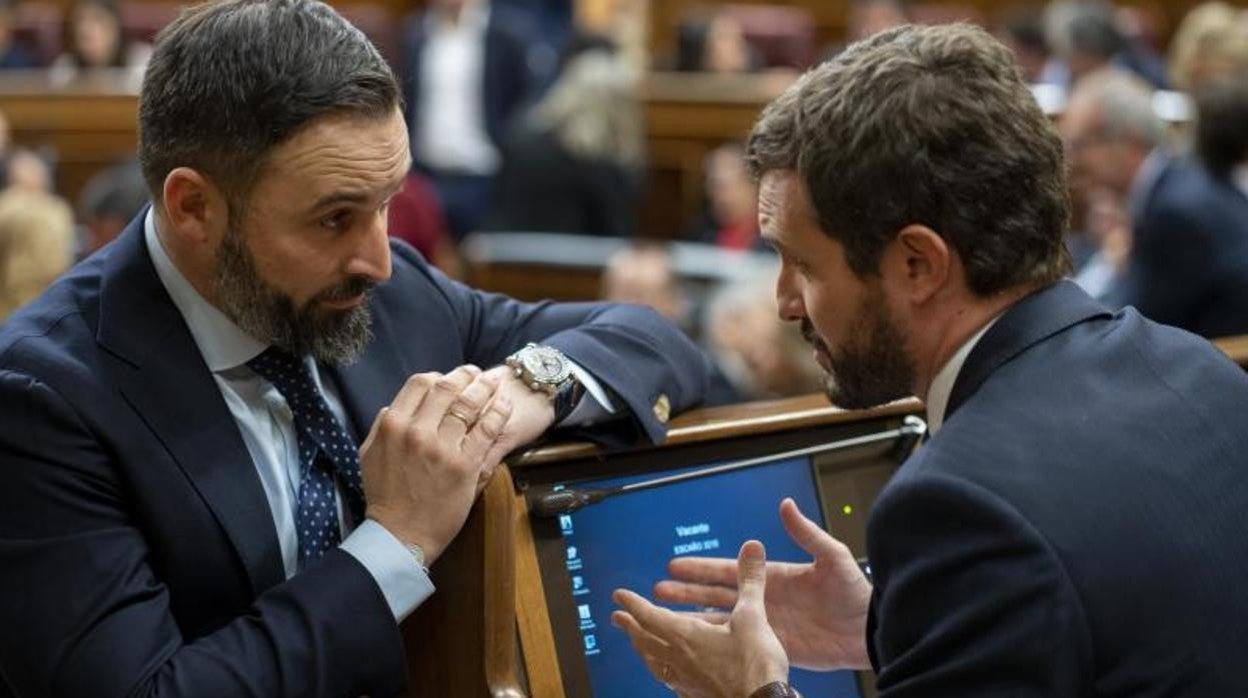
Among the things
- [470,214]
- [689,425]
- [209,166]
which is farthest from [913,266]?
[470,214]

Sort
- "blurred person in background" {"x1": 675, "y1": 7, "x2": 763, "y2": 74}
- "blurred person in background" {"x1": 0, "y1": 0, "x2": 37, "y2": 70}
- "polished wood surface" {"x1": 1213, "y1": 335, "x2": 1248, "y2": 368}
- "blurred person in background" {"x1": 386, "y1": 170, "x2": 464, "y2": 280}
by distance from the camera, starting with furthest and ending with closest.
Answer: "blurred person in background" {"x1": 0, "y1": 0, "x2": 37, "y2": 70} < "blurred person in background" {"x1": 675, "y1": 7, "x2": 763, "y2": 74} < "blurred person in background" {"x1": 386, "y1": 170, "x2": 464, "y2": 280} < "polished wood surface" {"x1": 1213, "y1": 335, "x2": 1248, "y2": 368}

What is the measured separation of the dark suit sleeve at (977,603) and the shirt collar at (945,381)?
188mm

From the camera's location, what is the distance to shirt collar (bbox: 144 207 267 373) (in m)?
1.91

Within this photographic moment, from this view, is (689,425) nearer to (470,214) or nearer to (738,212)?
Answer: (738,212)

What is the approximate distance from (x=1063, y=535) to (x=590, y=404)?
624 millimetres

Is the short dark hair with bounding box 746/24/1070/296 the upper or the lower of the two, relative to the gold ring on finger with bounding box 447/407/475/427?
upper

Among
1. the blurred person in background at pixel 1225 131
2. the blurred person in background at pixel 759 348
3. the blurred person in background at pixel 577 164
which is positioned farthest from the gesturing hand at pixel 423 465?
the blurred person in background at pixel 577 164

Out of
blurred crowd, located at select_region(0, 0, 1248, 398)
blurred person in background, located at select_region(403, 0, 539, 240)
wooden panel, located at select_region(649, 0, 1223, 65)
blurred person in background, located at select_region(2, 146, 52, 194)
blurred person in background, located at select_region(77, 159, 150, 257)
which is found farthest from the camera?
wooden panel, located at select_region(649, 0, 1223, 65)

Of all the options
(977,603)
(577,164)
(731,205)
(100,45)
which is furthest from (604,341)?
(100,45)

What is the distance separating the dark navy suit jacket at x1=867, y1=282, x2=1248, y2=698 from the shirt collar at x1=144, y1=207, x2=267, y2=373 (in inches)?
27.3

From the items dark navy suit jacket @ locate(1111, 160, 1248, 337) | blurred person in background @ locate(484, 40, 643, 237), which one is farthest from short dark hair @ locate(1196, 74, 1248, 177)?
blurred person in background @ locate(484, 40, 643, 237)

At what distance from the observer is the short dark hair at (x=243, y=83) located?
1.82 metres

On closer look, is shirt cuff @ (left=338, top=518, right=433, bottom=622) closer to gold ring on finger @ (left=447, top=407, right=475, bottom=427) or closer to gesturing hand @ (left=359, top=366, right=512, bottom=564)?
gesturing hand @ (left=359, top=366, right=512, bottom=564)

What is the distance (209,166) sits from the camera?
1.85 metres
